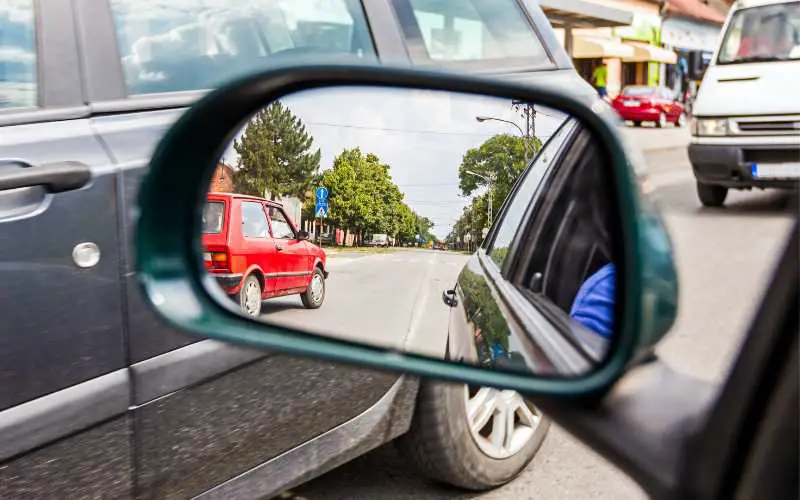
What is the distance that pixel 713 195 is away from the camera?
1794mm

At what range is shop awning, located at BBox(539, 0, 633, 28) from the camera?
392 inches

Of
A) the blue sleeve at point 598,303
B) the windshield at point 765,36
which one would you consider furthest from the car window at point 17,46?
the windshield at point 765,36

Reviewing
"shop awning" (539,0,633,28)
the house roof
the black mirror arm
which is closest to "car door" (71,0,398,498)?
the black mirror arm

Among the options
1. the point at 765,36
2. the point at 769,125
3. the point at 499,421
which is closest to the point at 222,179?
the point at 769,125

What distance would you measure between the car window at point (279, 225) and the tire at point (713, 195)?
793 mm

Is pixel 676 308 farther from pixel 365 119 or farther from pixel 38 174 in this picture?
pixel 38 174

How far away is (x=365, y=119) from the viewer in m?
1.22

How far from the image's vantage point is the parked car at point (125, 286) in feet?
6.02

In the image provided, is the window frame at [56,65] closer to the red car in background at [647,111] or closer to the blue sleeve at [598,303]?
the red car in background at [647,111]

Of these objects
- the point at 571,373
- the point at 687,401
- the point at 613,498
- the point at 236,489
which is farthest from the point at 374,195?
the point at 613,498

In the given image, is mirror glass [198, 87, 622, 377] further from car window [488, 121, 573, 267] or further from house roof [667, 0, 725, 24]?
house roof [667, 0, 725, 24]

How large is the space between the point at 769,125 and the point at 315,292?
1533 millimetres

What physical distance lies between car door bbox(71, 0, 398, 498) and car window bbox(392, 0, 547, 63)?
522 millimetres

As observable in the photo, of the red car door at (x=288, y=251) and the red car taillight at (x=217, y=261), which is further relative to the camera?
the red car door at (x=288, y=251)
